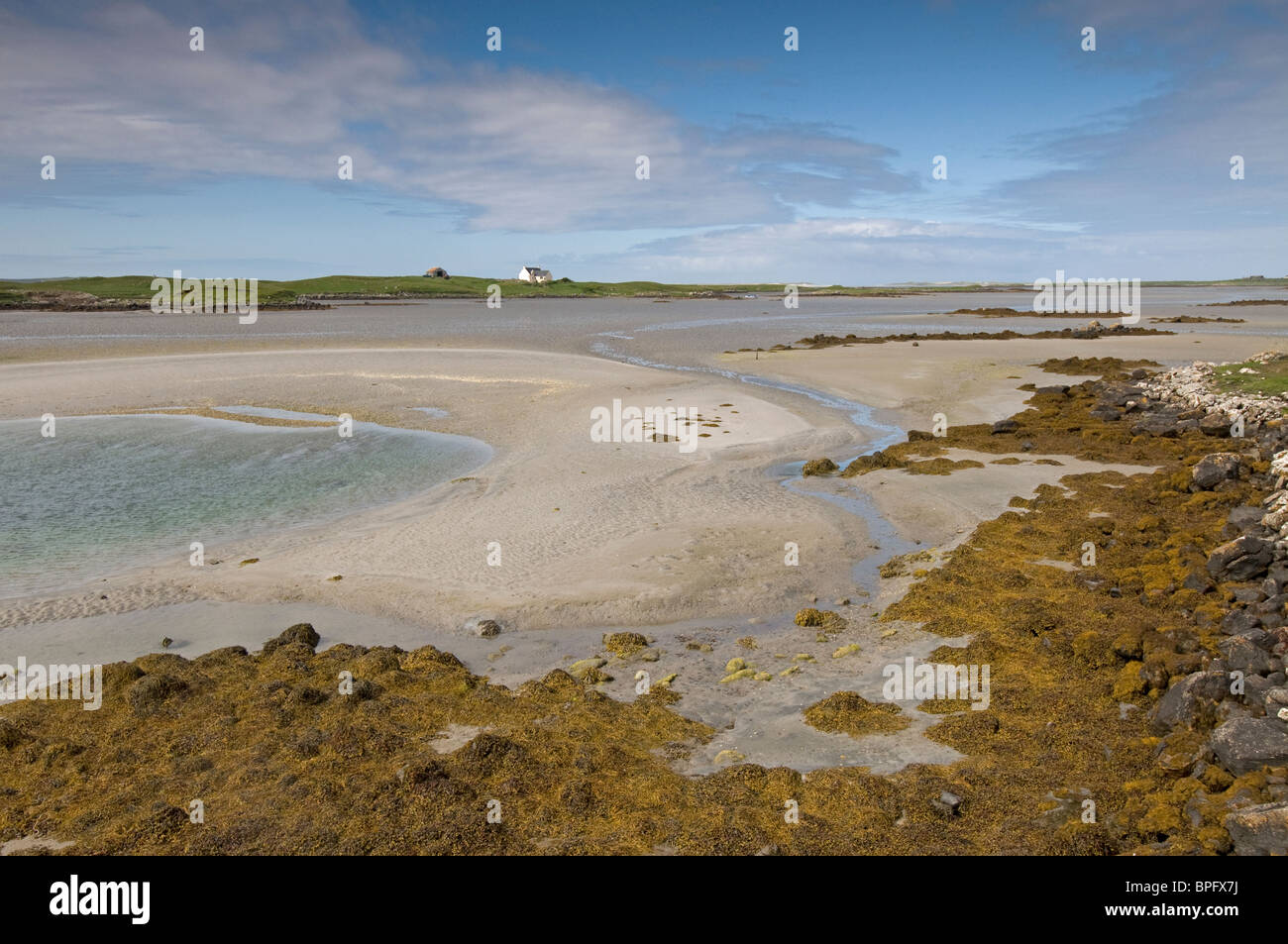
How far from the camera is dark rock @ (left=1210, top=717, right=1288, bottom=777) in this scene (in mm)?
6766

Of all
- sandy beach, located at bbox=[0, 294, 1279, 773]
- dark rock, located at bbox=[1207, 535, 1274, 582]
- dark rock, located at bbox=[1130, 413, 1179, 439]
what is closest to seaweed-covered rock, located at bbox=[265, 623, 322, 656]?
sandy beach, located at bbox=[0, 294, 1279, 773]

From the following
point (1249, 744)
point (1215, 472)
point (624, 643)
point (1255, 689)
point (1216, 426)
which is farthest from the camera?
point (1216, 426)

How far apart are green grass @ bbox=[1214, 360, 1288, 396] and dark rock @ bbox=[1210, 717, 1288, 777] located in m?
23.6

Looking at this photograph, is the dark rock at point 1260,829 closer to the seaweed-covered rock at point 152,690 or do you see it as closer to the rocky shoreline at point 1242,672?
the rocky shoreline at point 1242,672

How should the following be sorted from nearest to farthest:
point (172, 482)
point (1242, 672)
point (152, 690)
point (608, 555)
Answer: point (1242, 672) < point (152, 690) < point (608, 555) < point (172, 482)

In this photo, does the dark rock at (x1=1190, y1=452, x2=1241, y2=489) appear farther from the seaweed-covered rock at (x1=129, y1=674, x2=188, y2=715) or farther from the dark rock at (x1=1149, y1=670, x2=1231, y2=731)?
the seaweed-covered rock at (x1=129, y1=674, x2=188, y2=715)

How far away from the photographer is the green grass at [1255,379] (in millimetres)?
25969

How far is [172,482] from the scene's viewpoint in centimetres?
2045

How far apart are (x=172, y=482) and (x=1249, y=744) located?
73.6 feet

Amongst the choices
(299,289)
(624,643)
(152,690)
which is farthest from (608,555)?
(299,289)

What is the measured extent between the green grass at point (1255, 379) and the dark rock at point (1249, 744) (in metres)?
23.6

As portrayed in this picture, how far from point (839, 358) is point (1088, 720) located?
41258mm

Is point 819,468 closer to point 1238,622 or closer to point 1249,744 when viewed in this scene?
point 1238,622

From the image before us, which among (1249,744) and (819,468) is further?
(819,468)
